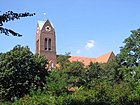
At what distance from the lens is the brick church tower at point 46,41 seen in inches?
2672

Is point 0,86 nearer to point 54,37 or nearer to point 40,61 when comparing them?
point 40,61

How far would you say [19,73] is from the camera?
37.8 m

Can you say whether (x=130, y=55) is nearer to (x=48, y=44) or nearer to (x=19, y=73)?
(x=19, y=73)

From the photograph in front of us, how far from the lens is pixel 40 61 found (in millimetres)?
40781

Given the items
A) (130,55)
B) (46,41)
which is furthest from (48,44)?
(130,55)

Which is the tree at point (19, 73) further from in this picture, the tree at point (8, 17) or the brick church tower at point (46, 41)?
the tree at point (8, 17)

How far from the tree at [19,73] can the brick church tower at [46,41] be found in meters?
26.9

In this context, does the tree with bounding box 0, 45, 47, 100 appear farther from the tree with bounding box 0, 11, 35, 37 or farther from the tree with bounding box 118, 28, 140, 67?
the tree with bounding box 0, 11, 35, 37

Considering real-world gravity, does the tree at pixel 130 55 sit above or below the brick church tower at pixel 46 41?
below

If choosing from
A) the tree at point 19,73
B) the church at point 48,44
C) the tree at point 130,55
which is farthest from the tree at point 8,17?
the church at point 48,44

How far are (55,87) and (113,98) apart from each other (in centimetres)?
1125

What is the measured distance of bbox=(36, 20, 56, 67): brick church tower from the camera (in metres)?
67.9

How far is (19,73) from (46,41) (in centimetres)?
3169

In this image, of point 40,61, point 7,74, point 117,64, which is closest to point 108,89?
point 7,74
